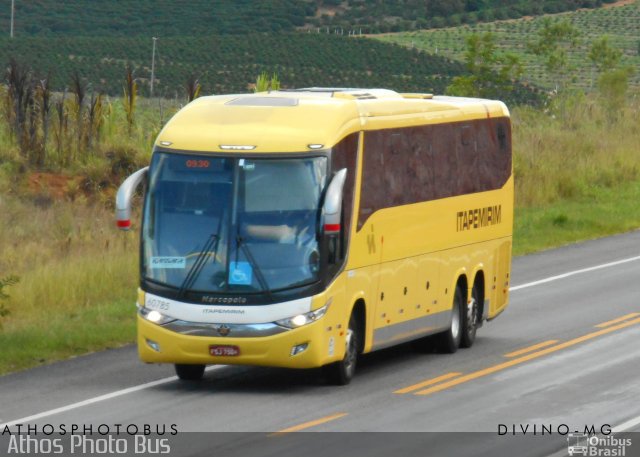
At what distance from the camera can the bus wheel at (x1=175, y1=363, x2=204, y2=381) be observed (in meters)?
16.2

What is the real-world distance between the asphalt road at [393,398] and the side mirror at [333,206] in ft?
5.45

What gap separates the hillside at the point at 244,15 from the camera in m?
105

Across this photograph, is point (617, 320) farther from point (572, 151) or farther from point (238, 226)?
point (572, 151)

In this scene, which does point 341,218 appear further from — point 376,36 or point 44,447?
point 376,36

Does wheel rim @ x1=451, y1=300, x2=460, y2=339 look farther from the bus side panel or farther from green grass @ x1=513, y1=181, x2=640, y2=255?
green grass @ x1=513, y1=181, x2=640, y2=255

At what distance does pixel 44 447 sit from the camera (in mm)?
12531

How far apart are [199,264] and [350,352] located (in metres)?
1.96

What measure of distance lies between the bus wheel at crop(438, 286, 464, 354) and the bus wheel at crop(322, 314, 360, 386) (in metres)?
2.63

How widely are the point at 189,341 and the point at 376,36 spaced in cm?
9943

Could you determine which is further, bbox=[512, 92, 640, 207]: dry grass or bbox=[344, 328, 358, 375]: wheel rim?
bbox=[512, 92, 640, 207]: dry grass

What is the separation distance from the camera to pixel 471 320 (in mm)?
19297

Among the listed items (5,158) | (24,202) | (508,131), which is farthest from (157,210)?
(5,158)

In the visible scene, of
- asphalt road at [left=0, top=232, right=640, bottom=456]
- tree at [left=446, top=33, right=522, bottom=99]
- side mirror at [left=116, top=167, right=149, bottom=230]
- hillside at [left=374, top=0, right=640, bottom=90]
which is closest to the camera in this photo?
asphalt road at [left=0, top=232, right=640, bottom=456]

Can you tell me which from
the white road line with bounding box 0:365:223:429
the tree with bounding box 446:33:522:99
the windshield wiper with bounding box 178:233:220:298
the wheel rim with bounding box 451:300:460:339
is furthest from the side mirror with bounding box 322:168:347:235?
the tree with bounding box 446:33:522:99
